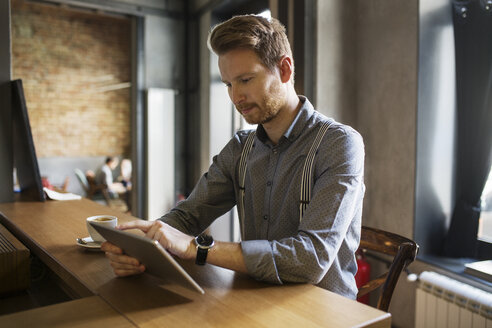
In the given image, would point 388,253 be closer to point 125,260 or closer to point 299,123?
point 299,123

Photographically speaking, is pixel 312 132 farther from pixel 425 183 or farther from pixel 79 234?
pixel 425 183

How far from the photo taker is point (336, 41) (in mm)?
2812

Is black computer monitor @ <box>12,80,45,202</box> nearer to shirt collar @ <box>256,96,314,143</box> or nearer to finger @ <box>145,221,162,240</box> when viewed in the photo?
finger @ <box>145,221,162,240</box>

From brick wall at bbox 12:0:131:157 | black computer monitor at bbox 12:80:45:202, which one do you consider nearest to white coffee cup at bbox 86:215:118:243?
black computer monitor at bbox 12:80:45:202

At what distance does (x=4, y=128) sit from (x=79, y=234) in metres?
1.10

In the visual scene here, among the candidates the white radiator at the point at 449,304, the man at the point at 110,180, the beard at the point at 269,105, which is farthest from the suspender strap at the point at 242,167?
the man at the point at 110,180

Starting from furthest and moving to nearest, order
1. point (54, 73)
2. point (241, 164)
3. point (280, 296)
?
point (54, 73), point (241, 164), point (280, 296)

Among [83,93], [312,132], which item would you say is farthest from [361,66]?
[83,93]

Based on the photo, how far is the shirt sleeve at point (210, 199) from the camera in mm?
1522

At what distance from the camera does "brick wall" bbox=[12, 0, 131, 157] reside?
7609mm

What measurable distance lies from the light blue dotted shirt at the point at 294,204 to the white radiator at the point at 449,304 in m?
1.03

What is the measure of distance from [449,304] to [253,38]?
1721mm

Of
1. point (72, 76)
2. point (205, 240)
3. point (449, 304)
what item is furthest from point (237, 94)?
point (72, 76)

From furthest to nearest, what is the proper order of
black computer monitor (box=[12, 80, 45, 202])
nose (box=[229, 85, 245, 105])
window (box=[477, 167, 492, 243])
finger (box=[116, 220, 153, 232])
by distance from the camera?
window (box=[477, 167, 492, 243]), black computer monitor (box=[12, 80, 45, 202]), nose (box=[229, 85, 245, 105]), finger (box=[116, 220, 153, 232])
